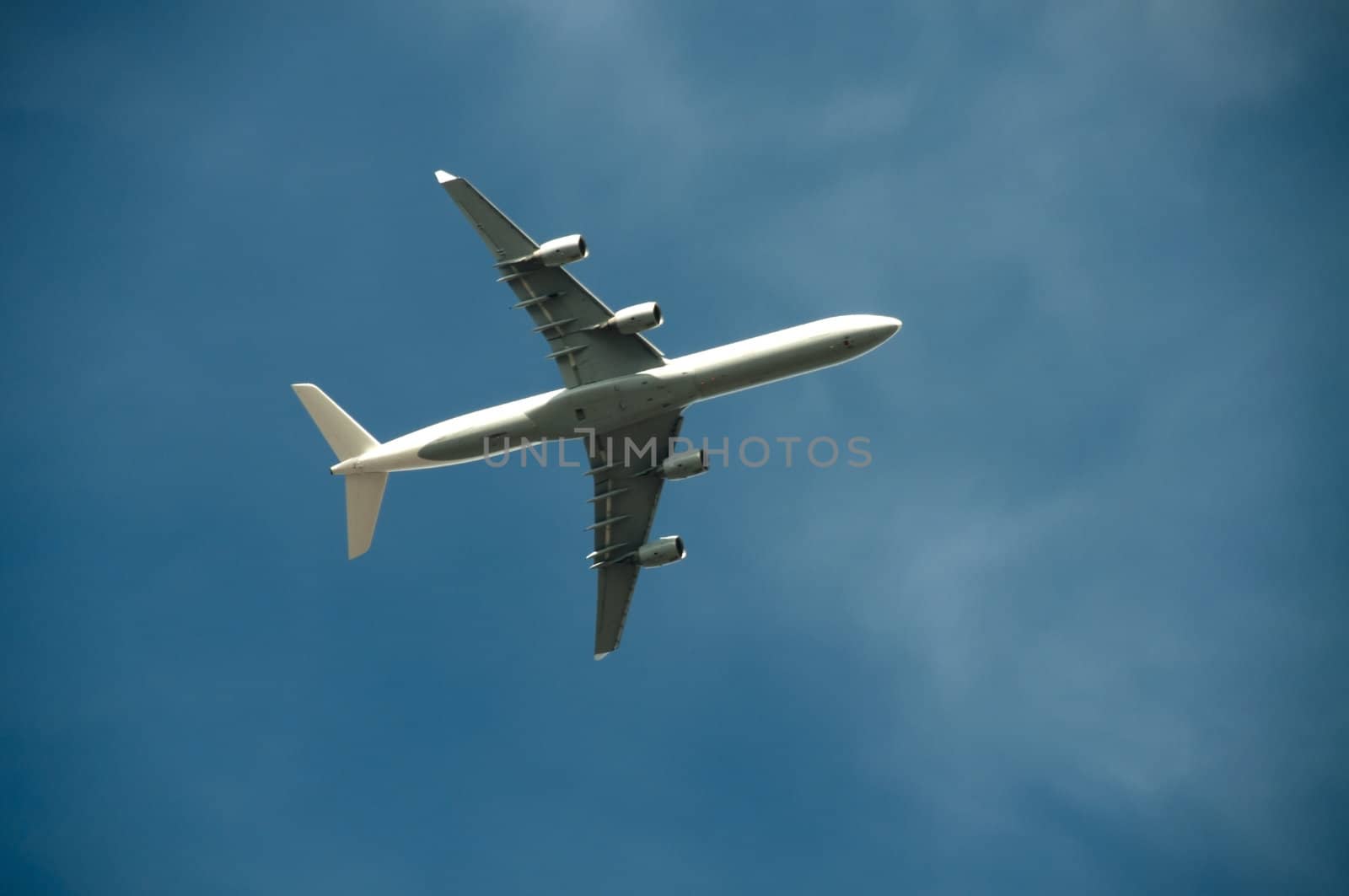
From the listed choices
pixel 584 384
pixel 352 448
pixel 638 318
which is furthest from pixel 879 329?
pixel 352 448

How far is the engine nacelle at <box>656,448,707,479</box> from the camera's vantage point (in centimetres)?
6144

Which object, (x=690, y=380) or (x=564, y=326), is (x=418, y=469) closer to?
(x=564, y=326)

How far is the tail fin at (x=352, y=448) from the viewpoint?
6153 cm

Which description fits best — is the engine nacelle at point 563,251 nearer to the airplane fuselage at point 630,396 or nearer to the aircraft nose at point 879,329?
the airplane fuselage at point 630,396

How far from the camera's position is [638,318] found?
57.8 metres

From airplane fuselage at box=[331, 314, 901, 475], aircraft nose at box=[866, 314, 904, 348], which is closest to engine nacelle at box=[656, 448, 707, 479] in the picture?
airplane fuselage at box=[331, 314, 901, 475]

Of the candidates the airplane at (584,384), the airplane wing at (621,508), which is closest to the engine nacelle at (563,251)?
the airplane at (584,384)

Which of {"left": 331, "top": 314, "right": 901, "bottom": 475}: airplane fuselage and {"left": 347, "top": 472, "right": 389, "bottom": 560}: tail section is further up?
{"left": 331, "top": 314, "right": 901, "bottom": 475}: airplane fuselage

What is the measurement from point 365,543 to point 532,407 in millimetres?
12337

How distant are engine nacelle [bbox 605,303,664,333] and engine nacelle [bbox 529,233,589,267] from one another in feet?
11.6

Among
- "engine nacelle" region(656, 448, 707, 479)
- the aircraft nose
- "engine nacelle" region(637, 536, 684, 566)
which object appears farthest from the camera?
"engine nacelle" region(637, 536, 684, 566)

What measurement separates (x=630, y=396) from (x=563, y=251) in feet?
25.8

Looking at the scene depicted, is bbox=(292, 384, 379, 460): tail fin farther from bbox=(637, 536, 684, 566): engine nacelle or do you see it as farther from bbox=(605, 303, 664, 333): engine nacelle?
bbox=(637, 536, 684, 566): engine nacelle

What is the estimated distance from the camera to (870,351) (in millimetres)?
57594
